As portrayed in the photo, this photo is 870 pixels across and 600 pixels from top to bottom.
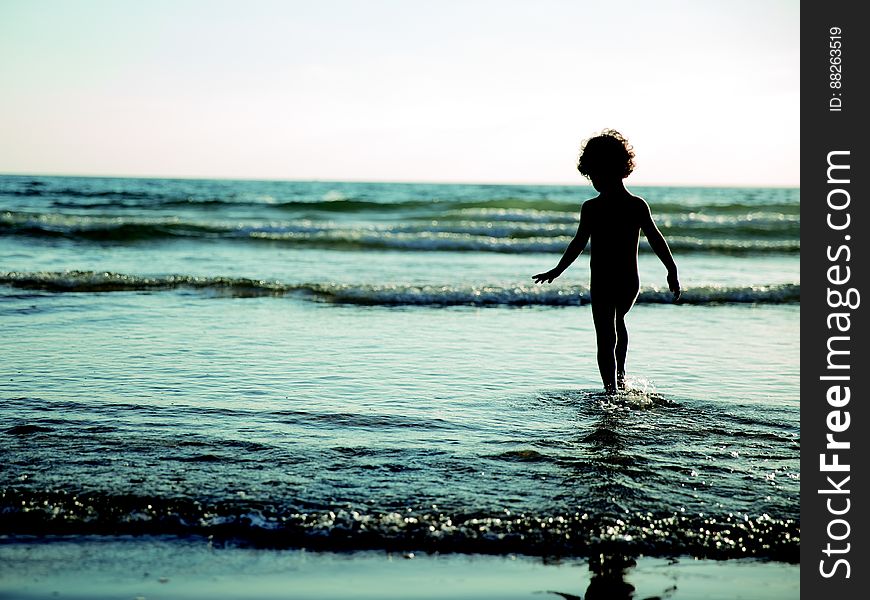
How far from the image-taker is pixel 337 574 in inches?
131

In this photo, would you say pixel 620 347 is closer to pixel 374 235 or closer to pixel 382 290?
pixel 382 290

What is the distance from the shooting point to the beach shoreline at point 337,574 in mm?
3168

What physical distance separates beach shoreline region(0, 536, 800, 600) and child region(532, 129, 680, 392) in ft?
9.37

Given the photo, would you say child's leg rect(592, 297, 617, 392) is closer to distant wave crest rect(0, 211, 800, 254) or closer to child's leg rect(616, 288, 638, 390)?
child's leg rect(616, 288, 638, 390)

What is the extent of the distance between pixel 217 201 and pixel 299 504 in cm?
3173

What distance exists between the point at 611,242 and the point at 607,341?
26.8 inches

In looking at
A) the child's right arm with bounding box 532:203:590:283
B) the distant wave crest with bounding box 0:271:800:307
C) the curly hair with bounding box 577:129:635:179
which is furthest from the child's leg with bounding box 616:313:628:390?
the distant wave crest with bounding box 0:271:800:307

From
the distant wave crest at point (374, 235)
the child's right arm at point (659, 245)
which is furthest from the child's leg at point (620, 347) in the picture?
the distant wave crest at point (374, 235)

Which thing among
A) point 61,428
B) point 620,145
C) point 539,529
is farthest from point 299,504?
point 620,145

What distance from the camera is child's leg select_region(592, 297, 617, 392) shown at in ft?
20.5

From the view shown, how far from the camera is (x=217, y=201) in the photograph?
34.3m
